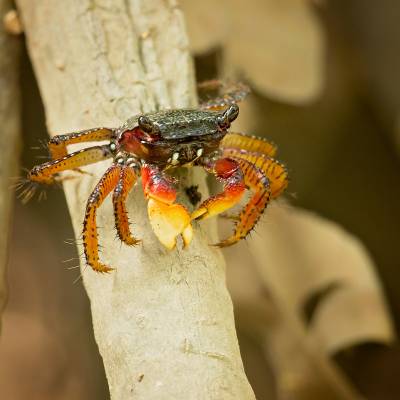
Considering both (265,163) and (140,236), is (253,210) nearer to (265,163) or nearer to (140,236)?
(265,163)

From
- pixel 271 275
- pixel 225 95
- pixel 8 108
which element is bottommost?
pixel 271 275

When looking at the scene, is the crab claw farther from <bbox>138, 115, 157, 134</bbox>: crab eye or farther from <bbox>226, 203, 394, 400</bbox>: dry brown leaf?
<bbox>226, 203, 394, 400</bbox>: dry brown leaf

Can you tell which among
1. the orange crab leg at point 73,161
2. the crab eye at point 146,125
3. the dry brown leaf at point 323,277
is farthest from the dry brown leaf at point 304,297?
the crab eye at point 146,125

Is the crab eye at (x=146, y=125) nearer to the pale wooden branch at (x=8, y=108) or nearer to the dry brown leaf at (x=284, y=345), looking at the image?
the pale wooden branch at (x=8, y=108)

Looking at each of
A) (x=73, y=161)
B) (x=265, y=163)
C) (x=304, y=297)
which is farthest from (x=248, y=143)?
(x=304, y=297)

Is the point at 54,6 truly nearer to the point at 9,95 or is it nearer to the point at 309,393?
the point at 9,95

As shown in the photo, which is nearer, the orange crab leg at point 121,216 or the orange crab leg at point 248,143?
the orange crab leg at point 121,216

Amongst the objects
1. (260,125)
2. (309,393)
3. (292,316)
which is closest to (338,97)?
(260,125)
